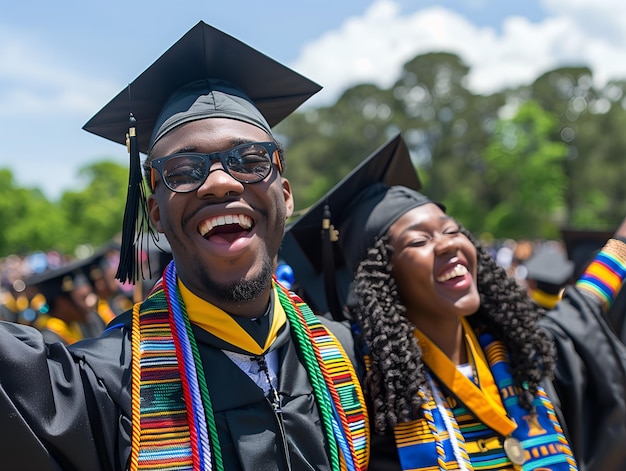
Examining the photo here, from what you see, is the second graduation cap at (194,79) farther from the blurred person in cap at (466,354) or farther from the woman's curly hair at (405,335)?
the woman's curly hair at (405,335)

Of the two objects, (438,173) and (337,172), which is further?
(337,172)

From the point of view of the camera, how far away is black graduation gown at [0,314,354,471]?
1.57 m

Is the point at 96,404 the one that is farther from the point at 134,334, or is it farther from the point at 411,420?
the point at 411,420

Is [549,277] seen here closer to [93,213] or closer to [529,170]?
[529,170]

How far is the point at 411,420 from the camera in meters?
2.28

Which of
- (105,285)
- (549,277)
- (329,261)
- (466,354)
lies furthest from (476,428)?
(105,285)

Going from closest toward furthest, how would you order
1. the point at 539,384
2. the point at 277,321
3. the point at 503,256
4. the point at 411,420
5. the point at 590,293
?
the point at 277,321, the point at 411,420, the point at 539,384, the point at 590,293, the point at 503,256

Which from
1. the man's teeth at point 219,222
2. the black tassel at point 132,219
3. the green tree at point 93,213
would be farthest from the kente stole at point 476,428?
the green tree at point 93,213

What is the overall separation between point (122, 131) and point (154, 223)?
1.50 ft

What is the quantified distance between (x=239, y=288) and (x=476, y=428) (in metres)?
1.11

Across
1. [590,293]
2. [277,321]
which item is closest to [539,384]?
[590,293]

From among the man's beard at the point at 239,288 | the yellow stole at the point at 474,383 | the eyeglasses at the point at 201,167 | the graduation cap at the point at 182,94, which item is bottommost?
the yellow stole at the point at 474,383

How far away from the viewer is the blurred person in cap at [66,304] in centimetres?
578

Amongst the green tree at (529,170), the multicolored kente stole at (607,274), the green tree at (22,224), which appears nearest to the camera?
the multicolored kente stole at (607,274)
